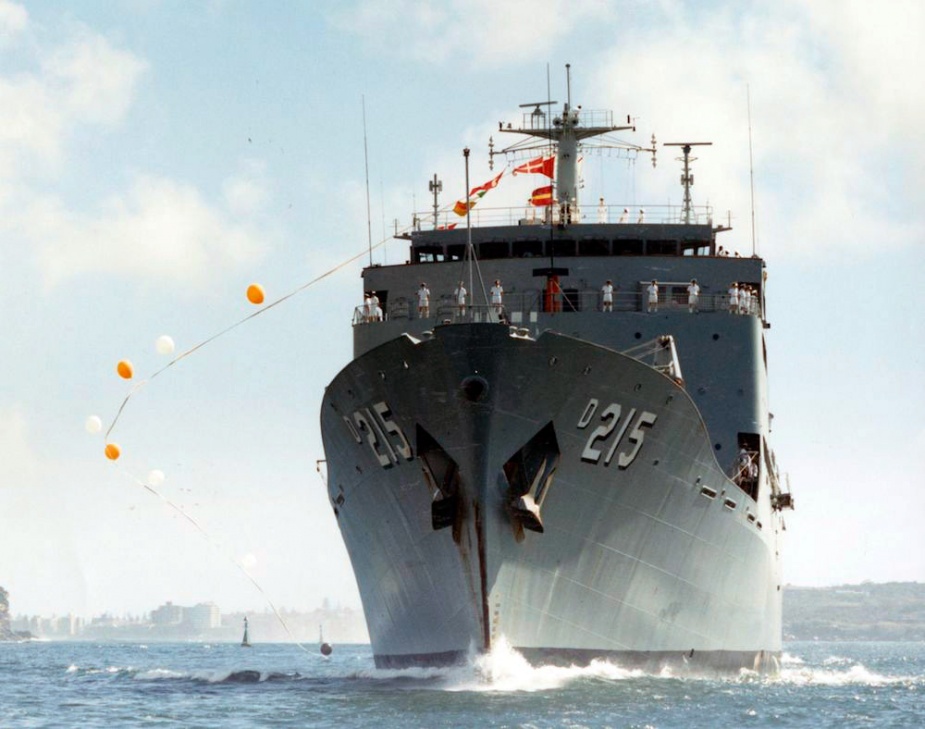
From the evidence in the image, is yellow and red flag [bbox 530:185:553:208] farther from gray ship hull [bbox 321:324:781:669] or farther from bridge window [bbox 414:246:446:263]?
gray ship hull [bbox 321:324:781:669]

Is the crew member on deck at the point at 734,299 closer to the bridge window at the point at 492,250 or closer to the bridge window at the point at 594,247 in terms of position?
the bridge window at the point at 594,247

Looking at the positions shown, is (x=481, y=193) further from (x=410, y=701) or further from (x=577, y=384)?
(x=410, y=701)

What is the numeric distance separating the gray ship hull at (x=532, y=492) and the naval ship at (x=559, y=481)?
32mm

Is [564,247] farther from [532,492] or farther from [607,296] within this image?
[532,492]

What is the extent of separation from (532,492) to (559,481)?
1.72ft

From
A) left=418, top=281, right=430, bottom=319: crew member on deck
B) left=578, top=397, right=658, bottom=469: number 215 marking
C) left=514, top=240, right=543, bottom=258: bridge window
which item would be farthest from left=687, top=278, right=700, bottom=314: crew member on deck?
left=578, top=397, right=658, bottom=469: number 215 marking

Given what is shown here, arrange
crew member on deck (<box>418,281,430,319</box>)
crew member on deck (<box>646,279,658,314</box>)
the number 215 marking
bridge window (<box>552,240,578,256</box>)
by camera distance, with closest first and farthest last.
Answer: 1. the number 215 marking
2. crew member on deck (<box>646,279,658,314</box>)
3. crew member on deck (<box>418,281,430,319</box>)
4. bridge window (<box>552,240,578,256</box>)

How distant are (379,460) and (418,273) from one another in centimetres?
766

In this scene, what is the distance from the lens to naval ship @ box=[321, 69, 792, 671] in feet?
82.2

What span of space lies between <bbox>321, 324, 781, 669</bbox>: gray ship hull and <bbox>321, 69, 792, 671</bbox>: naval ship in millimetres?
32

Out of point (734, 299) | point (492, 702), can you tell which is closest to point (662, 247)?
point (734, 299)

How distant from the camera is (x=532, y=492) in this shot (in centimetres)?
2509

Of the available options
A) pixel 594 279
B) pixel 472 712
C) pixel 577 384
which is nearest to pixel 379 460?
pixel 577 384

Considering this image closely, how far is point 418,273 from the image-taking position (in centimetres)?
3356
